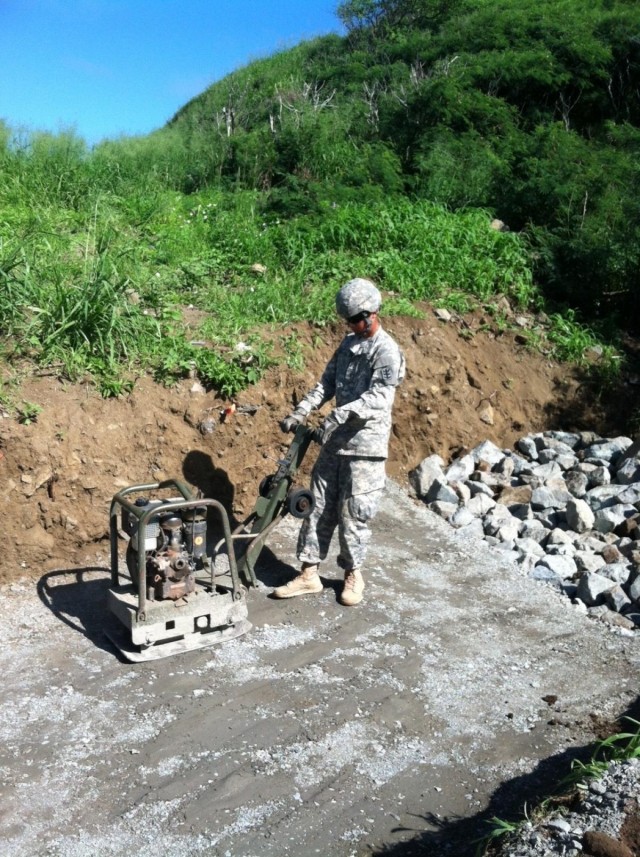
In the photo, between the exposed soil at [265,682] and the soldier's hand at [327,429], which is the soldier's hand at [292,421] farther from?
the exposed soil at [265,682]

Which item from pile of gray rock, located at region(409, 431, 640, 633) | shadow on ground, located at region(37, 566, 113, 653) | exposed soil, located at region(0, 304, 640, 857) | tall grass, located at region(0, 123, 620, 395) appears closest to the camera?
exposed soil, located at region(0, 304, 640, 857)

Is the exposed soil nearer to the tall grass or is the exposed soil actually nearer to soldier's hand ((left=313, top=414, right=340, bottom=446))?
the tall grass

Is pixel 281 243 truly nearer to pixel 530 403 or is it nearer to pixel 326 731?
pixel 530 403

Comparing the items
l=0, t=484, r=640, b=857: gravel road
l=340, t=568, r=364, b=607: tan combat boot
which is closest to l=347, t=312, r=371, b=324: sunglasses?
l=340, t=568, r=364, b=607: tan combat boot

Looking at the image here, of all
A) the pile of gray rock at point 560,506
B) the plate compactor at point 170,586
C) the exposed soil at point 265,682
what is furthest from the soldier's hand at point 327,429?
the pile of gray rock at point 560,506

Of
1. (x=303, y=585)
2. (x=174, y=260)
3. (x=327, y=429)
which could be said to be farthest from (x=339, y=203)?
(x=303, y=585)

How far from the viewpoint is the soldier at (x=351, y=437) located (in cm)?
551

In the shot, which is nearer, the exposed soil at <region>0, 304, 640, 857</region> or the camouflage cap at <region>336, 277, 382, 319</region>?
the exposed soil at <region>0, 304, 640, 857</region>

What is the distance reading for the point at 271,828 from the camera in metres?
3.77

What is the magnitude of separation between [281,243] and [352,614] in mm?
4752

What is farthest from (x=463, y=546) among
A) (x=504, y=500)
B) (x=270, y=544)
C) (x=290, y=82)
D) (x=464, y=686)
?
(x=290, y=82)

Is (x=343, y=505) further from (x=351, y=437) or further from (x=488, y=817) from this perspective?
(x=488, y=817)

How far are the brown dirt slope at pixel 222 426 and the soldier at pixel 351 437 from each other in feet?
3.90

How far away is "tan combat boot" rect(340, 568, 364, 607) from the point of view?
577 centimetres
